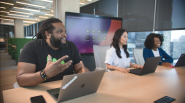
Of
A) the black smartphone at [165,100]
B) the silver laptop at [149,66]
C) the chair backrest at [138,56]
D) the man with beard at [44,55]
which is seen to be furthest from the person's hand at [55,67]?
the chair backrest at [138,56]

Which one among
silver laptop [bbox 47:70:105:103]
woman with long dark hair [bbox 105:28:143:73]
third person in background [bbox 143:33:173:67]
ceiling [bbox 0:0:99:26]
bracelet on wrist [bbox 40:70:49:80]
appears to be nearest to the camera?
silver laptop [bbox 47:70:105:103]

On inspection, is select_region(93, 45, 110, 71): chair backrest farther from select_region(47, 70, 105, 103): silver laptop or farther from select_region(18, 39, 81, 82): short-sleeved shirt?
select_region(47, 70, 105, 103): silver laptop

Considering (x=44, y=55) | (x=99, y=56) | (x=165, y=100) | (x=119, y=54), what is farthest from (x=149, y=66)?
(x=44, y=55)

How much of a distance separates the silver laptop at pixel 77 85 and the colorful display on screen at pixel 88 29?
2292 mm

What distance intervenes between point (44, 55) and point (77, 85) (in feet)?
2.50

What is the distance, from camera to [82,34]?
10.7 ft

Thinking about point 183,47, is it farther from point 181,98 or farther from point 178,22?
point 181,98

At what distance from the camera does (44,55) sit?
1388mm

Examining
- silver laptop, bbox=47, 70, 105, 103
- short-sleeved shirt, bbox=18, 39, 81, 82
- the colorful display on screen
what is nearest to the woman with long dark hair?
short-sleeved shirt, bbox=18, 39, 81, 82

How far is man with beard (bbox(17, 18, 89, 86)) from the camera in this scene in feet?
3.49

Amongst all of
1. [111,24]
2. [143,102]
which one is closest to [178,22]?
[111,24]

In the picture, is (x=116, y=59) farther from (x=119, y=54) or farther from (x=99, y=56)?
(x=99, y=56)

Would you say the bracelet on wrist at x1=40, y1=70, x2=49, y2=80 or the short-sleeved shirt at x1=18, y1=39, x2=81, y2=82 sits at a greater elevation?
the short-sleeved shirt at x1=18, y1=39, x2=81, y2=82

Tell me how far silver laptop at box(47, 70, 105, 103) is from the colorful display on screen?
7.52 feet
